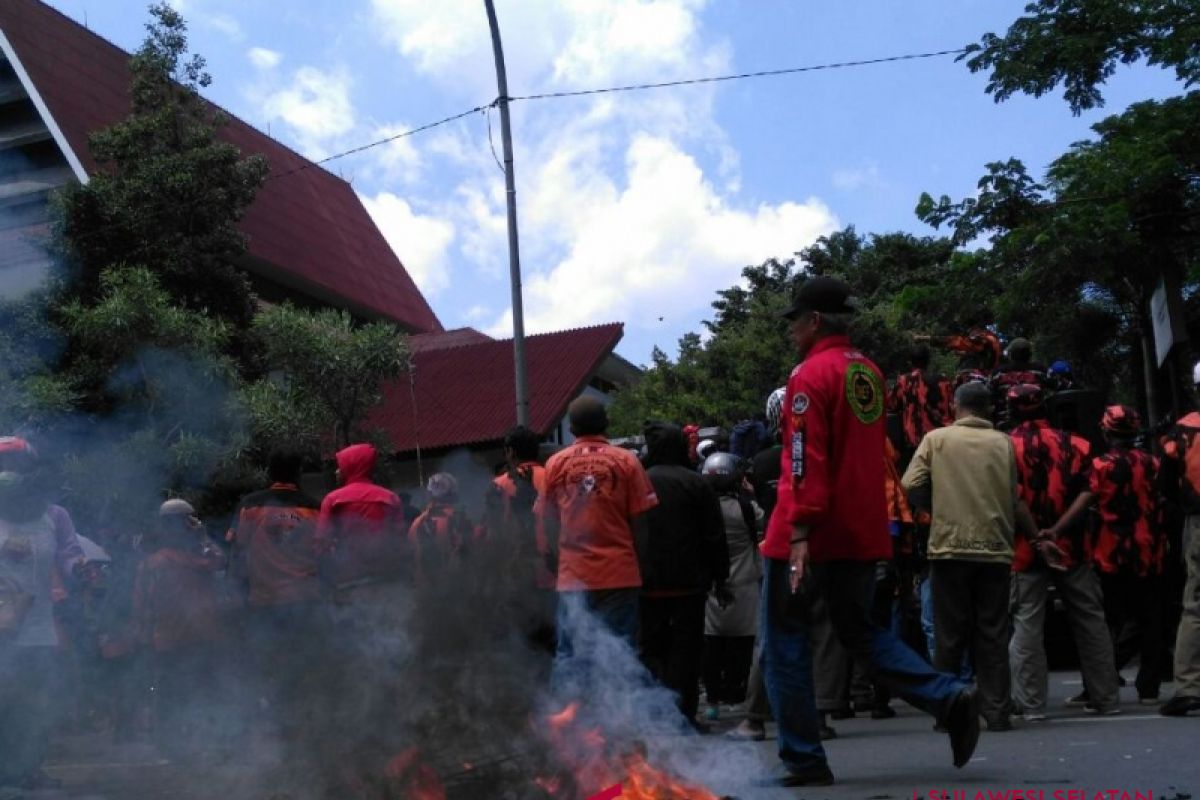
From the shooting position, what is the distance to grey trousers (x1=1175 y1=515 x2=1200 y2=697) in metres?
7.22

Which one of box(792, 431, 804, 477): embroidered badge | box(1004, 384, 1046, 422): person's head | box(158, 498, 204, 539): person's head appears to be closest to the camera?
box(792, 431, 804, 477): embroidered badge

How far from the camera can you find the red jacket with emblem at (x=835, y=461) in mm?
5141

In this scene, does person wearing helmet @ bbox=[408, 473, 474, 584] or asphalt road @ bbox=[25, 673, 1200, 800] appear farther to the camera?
person wearing helmet @ bbox=[408, 473, 474, 584]

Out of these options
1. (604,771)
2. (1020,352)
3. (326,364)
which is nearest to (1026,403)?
(1020,352)

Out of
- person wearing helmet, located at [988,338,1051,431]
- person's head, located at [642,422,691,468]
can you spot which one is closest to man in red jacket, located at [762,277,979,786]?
person's head, located at [642,422,691,468]

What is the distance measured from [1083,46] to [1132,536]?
43.2 ft

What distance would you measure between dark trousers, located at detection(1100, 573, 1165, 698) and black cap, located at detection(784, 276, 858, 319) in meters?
3.83

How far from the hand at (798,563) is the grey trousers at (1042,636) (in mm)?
3200

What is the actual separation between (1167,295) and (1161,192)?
236 centimetres

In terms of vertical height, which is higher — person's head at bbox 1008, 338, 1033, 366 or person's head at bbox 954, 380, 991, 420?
person's head at bbox 1008, 338, 1033, 366

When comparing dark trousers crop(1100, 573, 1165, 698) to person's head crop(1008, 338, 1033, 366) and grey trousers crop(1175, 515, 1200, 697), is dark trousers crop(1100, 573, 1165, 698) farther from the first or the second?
person's head crop(1008, 338, 1033, 366)

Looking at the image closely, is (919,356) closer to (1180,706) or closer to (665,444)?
(665,444)

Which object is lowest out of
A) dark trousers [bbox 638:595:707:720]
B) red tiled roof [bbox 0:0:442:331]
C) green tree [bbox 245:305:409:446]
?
dark trousers [bbox 638:595:707:720]

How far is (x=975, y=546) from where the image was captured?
22.8 ft
